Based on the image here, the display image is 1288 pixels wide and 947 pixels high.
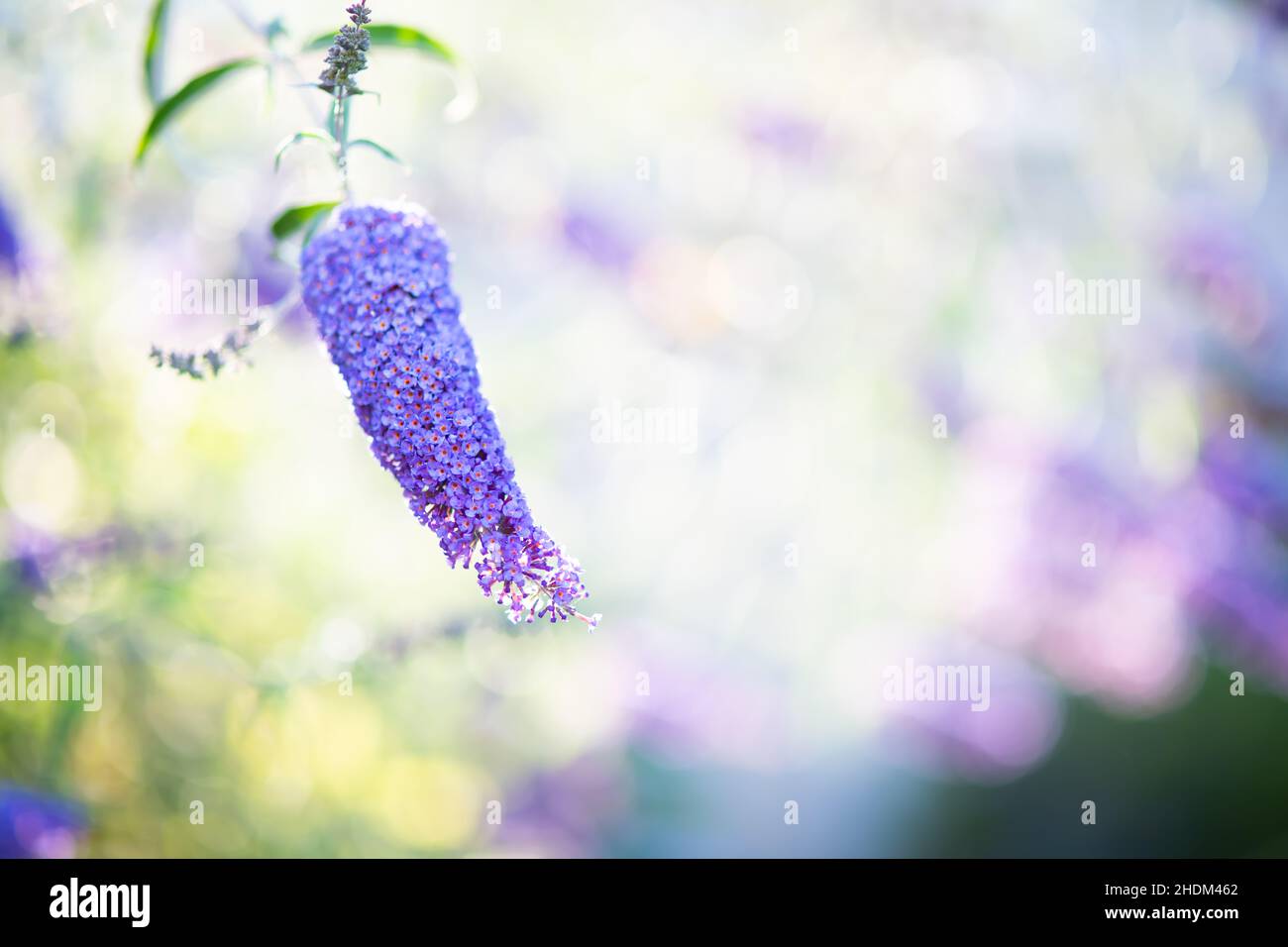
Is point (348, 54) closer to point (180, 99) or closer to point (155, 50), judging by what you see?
point (180, 99)

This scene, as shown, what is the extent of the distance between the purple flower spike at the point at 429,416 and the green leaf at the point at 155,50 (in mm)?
511

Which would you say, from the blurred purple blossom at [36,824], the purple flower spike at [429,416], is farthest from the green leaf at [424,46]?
the blurred purple blossom at [36,824]

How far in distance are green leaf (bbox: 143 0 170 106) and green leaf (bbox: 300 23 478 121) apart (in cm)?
22

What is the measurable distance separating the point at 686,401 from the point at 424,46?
4.52ft

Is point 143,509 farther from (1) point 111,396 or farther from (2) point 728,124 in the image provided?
(2) point 728,124

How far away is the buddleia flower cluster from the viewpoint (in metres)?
1.19

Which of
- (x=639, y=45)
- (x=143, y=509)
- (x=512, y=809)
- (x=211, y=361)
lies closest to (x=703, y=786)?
(x=512, y=809)

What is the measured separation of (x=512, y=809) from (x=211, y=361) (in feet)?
6.12

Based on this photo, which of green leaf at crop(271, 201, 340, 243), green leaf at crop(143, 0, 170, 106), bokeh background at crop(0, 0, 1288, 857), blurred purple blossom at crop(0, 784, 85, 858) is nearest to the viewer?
green leaf at crop(271, 201, 340, 243)

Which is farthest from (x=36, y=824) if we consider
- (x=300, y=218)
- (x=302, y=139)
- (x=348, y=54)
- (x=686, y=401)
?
(x=686, y=401)

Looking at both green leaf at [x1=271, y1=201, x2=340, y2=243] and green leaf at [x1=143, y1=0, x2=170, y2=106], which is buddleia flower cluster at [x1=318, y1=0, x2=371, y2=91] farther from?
green leaf at [x1=143, y1=0, x2=170, y2=106]

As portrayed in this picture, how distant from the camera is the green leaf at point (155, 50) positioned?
1.41 meters

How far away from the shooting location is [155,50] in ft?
4.75

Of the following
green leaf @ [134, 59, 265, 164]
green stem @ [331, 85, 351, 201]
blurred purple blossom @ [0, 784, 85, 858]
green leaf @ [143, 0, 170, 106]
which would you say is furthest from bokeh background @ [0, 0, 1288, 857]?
green stem @ [331, 85, 351, 201]
